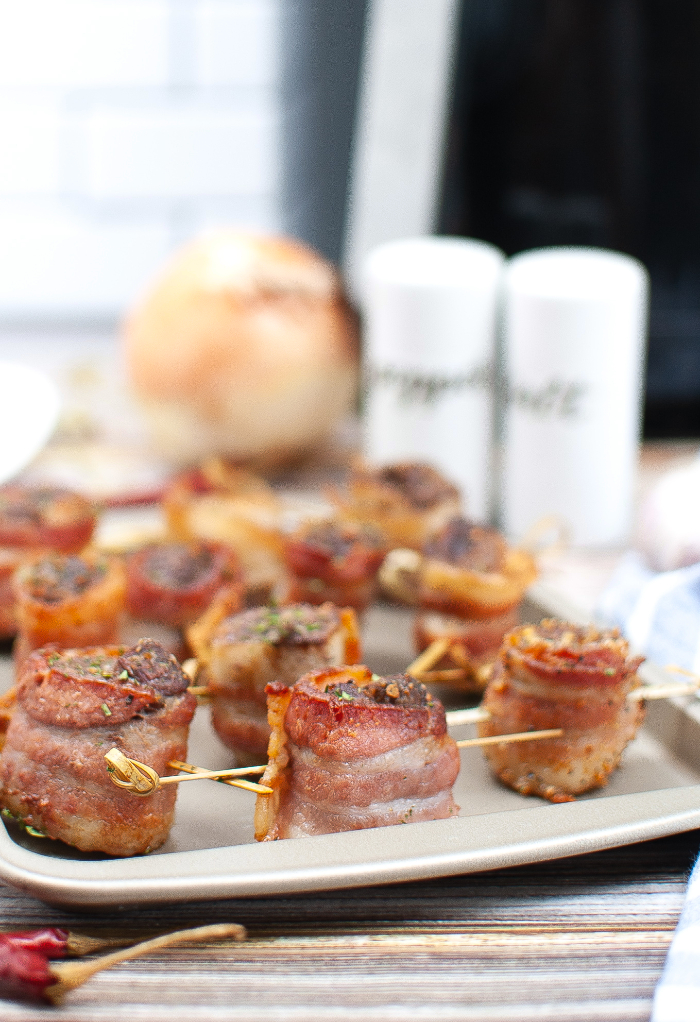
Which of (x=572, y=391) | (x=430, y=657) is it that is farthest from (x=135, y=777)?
(x=572, y=391)

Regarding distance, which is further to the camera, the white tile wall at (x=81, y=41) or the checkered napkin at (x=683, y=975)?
the white tile wall at (x=81, y=41)

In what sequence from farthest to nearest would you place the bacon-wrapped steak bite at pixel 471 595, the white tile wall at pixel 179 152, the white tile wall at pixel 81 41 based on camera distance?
1. the white tile wall at pixel 179 152
2. the white tile wall at pixel 81 41
3. the bacon-wrapped steak bite at pixel 471 595

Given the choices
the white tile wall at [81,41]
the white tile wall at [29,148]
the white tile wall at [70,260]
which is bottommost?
the white tile wall at [70,260]

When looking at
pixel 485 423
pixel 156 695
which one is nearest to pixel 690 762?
pixel 156 695

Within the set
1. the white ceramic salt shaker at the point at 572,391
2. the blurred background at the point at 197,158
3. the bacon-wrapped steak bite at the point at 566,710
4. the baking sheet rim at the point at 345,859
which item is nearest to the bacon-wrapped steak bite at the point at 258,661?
the bacon-wrapped steak bite at the point at 566,710

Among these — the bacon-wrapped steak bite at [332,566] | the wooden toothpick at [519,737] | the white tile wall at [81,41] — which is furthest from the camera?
the white tile wall at [81,41]

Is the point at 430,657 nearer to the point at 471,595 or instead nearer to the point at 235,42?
the point at 471,595

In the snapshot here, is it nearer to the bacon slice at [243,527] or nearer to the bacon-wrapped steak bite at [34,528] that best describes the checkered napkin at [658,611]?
the bacon slice at [243,527]

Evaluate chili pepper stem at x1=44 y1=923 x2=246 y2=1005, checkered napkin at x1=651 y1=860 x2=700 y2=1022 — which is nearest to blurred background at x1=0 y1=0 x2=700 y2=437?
checkered napkin at x1=651 y1=860 x2=700 y2=1022
